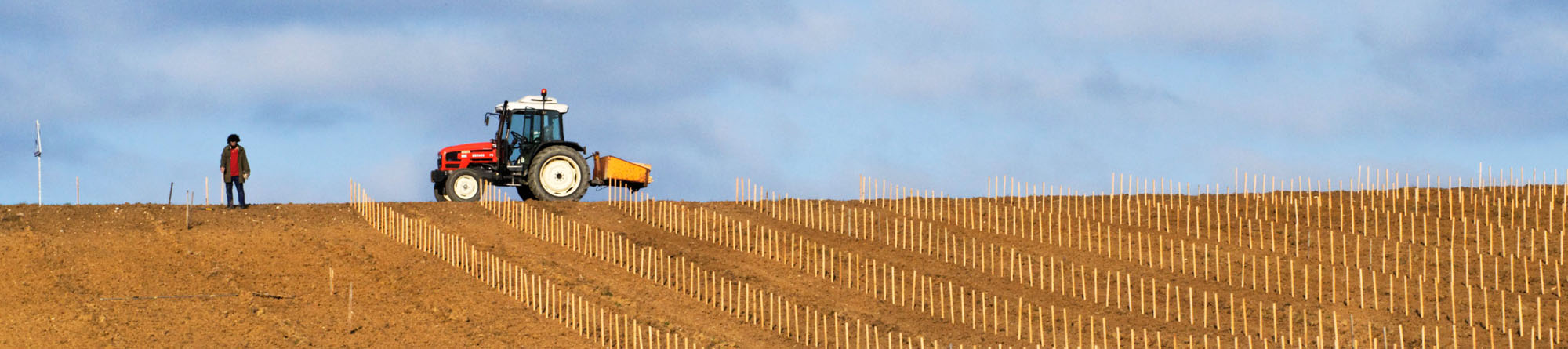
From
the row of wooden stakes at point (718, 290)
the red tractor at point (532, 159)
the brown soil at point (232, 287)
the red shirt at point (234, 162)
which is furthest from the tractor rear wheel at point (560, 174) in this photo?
the red shirt at point (234, 162)

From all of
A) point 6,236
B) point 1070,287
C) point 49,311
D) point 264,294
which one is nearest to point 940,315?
point 1070,287

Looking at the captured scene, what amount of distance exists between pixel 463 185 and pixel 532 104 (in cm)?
163

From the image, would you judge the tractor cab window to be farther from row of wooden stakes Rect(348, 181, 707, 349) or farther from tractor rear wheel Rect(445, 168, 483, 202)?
row of wooden stakes Rect(348, 181, 707, 349)

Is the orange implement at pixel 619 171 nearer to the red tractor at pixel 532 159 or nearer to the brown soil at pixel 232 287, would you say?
the red tractor at pixel 532 159

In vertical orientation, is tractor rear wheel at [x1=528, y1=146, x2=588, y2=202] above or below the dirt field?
above

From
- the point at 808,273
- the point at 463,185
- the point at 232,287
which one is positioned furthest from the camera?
the point at 463,185

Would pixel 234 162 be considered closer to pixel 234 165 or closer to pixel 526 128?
pixel 234 165

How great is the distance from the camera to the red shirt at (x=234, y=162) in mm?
22953

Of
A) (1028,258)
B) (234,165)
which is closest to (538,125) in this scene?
(234,165)

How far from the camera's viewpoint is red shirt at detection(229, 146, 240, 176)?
23.0m

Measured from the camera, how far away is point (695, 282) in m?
20.3

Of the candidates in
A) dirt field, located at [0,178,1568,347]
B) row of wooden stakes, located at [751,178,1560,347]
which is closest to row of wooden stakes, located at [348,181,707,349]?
dirt field, located at [0,178,1568,347]

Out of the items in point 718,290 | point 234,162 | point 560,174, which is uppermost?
point 234,162

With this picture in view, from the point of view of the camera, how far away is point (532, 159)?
26.0 meters
